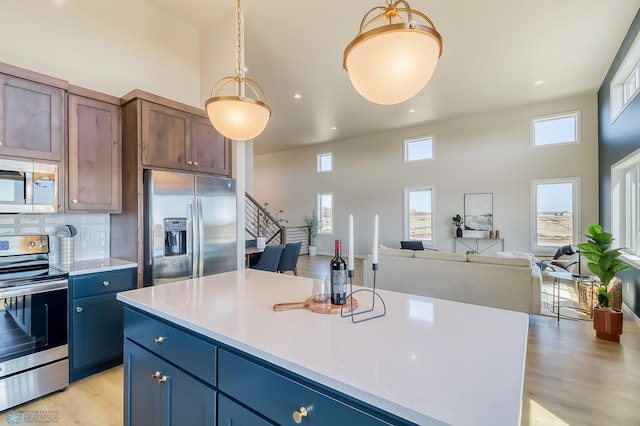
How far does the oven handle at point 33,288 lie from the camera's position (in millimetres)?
1955

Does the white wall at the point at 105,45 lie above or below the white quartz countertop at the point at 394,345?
above

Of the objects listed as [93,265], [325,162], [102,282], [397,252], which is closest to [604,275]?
[397,252]

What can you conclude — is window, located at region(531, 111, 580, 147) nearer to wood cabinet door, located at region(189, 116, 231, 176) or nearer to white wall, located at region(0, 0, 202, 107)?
wood cabinet door, located at region(189, 116, 231, 176)

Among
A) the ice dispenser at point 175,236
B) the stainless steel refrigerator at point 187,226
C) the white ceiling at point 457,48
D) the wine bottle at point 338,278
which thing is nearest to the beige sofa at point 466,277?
the stainless steel refrigerator at point 187,226

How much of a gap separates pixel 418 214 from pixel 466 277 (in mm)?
4267

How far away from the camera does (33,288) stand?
6.84ft

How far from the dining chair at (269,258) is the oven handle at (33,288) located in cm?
257

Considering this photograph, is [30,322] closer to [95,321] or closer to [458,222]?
[95,321]

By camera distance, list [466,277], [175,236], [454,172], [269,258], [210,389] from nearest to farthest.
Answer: [210,389]
[175,236]
[466,277]
[269,258]
[454,172]

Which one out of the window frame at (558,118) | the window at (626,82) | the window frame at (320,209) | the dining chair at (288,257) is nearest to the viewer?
the window at (626,82)

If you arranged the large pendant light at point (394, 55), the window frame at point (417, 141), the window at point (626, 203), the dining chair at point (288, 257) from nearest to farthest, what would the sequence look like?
the large pendant light at point (394, 55) → the window at point (626, 203) → the dining chair at point (288, 257) → the window frame at point (417, 141)

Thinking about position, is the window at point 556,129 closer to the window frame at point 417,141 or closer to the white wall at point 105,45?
the window frame at point 417,141

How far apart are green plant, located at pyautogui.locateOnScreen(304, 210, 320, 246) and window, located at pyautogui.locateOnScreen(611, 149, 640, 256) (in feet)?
22.7

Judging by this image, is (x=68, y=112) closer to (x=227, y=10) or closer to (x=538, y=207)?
(x=227, y=10)
